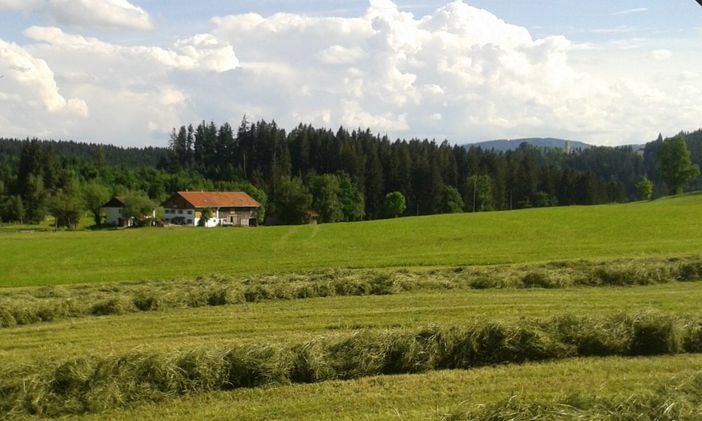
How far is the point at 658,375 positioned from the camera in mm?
9531

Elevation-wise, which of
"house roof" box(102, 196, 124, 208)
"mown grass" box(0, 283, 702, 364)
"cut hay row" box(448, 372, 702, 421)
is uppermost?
"house roof" box(102, 196, 124, 208)

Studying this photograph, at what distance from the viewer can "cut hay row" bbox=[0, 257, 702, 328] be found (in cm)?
1808

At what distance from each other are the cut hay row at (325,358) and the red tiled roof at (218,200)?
300ft

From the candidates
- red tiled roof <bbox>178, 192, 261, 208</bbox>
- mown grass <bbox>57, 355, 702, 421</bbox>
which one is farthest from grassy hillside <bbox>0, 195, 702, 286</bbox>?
red tiled roof <bbox>178, 192, 261, 208</bbox>

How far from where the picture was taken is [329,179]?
4126 inches

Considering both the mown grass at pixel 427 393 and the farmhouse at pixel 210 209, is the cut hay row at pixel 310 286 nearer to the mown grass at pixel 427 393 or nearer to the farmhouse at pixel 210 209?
the mown grass at pixel 427 393

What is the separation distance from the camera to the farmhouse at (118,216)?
9200 centimetres

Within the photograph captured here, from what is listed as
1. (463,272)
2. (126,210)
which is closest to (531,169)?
(126,210)

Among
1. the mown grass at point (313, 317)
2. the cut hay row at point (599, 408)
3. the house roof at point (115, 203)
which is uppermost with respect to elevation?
the house roof at point (115, 203)

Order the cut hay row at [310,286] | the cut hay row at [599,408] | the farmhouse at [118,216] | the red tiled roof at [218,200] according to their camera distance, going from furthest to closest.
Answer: the red tiled roof at [218,200] → the farmhouse at [118,216] → the cut hay row at [310,286] → the cut hay row at [599,408]

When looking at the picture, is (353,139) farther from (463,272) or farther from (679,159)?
(463,272)

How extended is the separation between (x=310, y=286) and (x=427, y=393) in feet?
37.4

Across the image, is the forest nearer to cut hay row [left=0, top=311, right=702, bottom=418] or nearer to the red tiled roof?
the red tiled roof

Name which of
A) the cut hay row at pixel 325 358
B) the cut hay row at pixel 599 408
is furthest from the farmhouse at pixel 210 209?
the cut hay row at pixel 599 408
